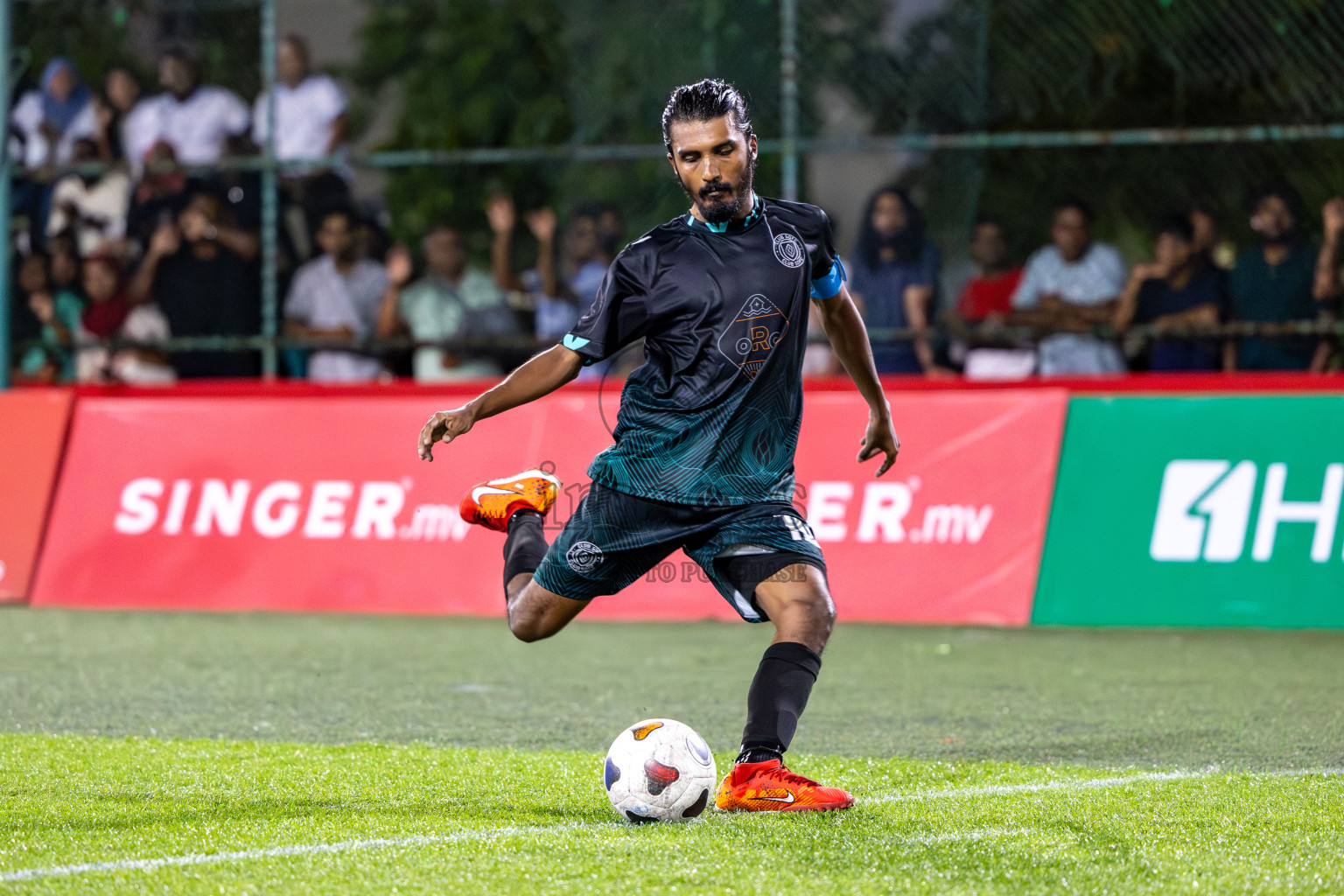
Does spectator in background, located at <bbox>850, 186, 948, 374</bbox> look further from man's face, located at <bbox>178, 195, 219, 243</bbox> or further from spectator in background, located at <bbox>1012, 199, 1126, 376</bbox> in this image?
man's face, located at <bbox>178, 195, 219, 243</bbox>

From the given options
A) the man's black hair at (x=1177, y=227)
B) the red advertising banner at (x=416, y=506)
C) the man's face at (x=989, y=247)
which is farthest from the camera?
the man's face at (x=989, y=247)

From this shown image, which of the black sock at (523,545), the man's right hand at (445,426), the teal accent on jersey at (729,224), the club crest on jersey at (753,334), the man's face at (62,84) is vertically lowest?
the black sock at (523,545)

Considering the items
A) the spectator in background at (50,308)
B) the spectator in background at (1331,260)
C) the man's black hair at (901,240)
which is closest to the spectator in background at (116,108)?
the spectator in background at (50,308)

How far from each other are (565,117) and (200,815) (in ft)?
26.1

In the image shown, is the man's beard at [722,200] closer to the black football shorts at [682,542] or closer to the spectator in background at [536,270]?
the black football shorts at [682,542]

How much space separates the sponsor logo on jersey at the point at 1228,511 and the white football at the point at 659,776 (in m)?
5.06

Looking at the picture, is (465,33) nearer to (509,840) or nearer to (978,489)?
(978,489)

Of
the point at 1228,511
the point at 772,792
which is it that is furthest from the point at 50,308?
the point at 772,792

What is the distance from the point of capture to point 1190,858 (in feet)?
13.8

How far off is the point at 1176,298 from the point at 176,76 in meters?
7.07

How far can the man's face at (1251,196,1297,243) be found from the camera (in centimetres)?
1092

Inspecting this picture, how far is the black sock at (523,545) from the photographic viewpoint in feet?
18.0

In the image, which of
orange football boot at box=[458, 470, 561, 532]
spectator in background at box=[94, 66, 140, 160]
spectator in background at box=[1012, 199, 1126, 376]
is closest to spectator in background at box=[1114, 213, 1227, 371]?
spectator in background at box=[1012, 199, 1126, 376]

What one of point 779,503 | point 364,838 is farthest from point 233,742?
point 779,503
